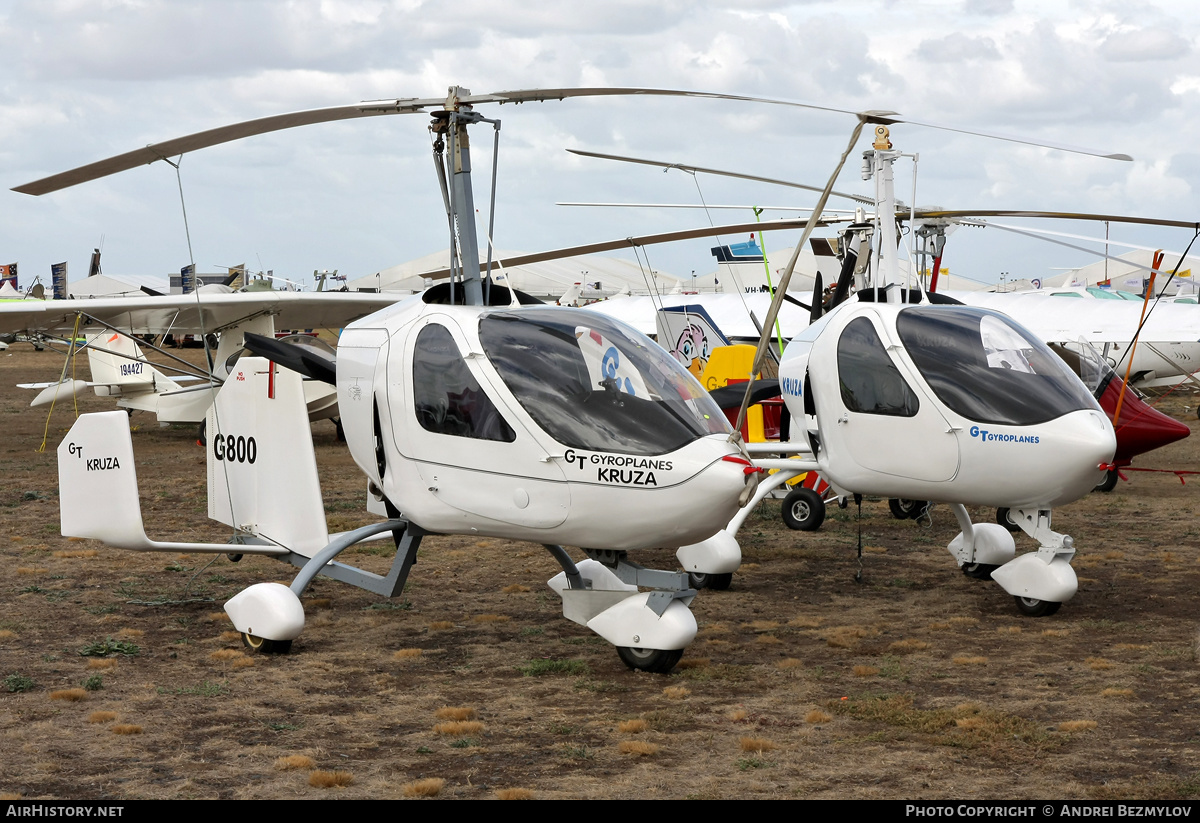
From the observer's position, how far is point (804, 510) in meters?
11.2

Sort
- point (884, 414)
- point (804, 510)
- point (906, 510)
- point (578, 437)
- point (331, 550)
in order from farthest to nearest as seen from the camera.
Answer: point (906, 510), point (804, 510), point (884, 414), point (331, 550), point (578, 437)

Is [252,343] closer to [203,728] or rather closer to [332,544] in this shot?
[332,544]

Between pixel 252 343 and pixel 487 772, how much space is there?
11.5ft

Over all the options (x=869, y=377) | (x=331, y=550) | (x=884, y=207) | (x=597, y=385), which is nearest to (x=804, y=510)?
(x=884, y=207)

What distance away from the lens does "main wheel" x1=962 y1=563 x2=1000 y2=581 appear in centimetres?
876

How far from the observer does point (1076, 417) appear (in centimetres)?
703

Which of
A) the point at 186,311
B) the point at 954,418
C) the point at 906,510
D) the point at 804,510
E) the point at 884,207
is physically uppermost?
the point at 884,207

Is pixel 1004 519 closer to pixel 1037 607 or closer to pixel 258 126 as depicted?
pixel 1037 607

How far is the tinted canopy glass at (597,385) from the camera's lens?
18.9 feet

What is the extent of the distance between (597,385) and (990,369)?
2861 mm

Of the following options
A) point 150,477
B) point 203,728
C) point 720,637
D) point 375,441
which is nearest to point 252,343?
point 375,441

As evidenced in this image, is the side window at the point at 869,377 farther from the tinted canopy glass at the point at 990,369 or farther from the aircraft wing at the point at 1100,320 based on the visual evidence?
the aircraft wing at the point at 1100,320

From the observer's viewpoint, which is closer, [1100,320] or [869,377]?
[869,377]
